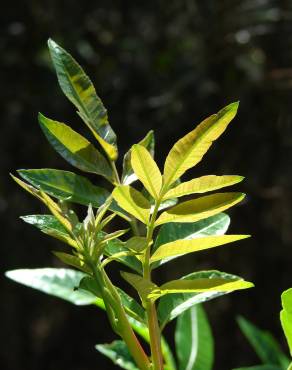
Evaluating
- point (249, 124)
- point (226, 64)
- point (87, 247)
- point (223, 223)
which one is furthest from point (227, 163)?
point (87, 247)

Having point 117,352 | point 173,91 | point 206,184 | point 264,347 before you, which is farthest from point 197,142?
point 173,91

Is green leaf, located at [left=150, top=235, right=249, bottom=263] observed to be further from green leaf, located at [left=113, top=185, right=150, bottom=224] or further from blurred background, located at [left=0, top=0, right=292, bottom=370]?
blurred background, located at [left=0, top=0, right=292, bottom=370]

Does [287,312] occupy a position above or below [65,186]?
below

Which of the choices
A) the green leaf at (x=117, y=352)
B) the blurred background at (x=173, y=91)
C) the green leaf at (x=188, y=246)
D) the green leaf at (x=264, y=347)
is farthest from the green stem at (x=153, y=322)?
the blurred background at (x=173, y=91)

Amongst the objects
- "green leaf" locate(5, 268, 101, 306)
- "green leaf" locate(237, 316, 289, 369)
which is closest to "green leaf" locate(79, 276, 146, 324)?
"green leaf" locate(5, 268, 101, 306)

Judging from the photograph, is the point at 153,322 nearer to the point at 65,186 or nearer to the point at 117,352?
the point at 65,186

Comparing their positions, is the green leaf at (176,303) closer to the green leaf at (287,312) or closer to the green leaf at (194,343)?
the green leaf at (287,312)

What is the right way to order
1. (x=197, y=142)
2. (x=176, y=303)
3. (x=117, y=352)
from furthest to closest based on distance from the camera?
(x=117, y=352), (x=176, y=303), (x=197, y=142)
